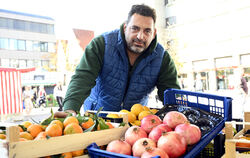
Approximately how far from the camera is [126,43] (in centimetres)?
261

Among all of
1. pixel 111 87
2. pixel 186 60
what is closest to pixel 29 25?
pixel 186 60

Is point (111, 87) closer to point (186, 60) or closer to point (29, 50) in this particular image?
point (186, 60)

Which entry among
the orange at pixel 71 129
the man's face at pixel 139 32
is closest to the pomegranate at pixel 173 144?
the orange at pixel 71 129

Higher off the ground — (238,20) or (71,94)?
(238,20)

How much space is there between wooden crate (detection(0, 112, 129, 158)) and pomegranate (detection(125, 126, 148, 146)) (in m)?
0.09

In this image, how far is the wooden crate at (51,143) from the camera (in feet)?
3.51

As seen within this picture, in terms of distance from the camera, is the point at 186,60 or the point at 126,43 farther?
the point at 186,60

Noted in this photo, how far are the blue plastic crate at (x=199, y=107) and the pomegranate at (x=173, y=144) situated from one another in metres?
0.04

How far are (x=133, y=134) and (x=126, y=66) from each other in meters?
1.33

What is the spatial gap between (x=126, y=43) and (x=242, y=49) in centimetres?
2532

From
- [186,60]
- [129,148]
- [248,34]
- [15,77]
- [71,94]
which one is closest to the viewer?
[129,148]

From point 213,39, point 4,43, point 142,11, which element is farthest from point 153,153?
point 4,43

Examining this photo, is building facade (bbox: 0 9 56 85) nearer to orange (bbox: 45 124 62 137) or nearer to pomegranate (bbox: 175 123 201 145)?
orange (bbox: 45 124 62 137)

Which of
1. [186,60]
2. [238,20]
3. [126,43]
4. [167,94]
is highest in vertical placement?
[238,20]
